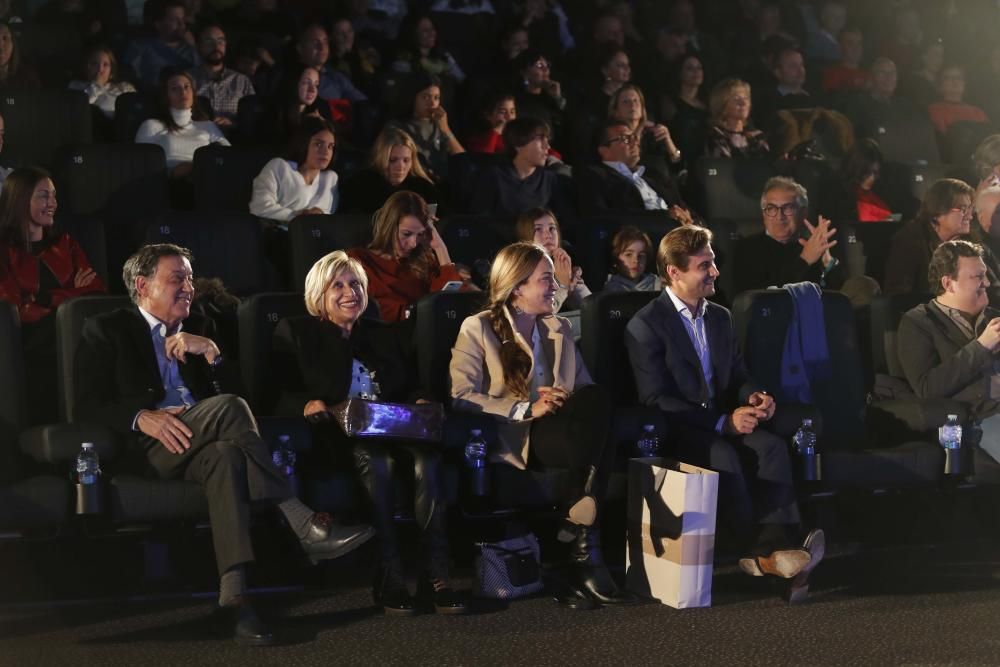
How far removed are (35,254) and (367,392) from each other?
1.27m

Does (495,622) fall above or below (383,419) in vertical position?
below

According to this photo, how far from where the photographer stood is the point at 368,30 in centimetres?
750

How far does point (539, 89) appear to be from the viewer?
7297 millimetres

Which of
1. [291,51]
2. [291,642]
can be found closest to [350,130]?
[291,51]

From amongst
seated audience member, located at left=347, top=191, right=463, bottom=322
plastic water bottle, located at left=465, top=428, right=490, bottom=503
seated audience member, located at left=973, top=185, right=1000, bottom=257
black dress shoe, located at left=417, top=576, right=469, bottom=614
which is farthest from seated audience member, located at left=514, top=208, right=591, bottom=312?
seated audience member, located at left=973, top=185, right=1000, bottom=257

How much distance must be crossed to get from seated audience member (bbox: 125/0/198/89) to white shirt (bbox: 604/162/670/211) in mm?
2043

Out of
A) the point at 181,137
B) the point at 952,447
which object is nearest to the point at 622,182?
the point at 181,137

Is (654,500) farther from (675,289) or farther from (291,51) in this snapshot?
(291,51)

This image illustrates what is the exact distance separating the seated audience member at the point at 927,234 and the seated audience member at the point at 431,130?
6.22 ft

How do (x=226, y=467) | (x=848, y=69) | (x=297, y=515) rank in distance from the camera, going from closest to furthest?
(x=226, y=467) → (x=297, y=515) → (x=848, y=69)

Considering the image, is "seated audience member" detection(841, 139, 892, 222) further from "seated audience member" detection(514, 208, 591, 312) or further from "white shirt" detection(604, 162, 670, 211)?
"seated audience member" detection(514, 208, 591, 312)

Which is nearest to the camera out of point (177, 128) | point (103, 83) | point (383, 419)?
point (383, 419)

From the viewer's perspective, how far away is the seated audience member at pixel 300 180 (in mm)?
5695

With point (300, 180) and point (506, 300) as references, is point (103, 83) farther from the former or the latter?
point (506, 300)
